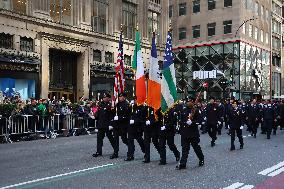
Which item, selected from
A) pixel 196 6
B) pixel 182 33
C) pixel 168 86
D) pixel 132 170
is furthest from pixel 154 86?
pixel 182 33

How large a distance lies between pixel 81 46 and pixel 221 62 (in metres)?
25.0

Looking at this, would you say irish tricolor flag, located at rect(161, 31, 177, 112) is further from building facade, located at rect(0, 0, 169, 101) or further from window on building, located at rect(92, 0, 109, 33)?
window on building, located at rect(92, 0, 109, 33)

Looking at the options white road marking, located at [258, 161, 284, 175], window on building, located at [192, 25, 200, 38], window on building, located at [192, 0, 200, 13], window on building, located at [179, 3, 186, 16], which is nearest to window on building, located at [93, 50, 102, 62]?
white road marking, located at [258, 161, 284, 175]

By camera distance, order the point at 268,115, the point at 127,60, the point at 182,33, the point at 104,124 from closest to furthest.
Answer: the point at 104,124 → the point at 268,115 → the point at 127,60 → the point at 182,33

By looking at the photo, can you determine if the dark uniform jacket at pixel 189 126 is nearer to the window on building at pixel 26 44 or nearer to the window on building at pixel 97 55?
the window on building at pixel 26 44

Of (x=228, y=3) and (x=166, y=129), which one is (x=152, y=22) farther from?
(x=166, y=129)

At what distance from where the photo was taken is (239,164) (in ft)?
34.9

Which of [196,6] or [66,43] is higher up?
[196,6]

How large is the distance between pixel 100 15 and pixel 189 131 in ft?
73.9

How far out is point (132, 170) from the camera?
31.5 ft

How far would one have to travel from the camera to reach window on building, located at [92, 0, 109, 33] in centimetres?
3049

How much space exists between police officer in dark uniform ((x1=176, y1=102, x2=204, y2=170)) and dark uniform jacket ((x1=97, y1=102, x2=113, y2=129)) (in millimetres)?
2635

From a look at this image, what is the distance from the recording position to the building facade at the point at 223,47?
4803 centimetres

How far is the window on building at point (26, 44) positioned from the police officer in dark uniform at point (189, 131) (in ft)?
55.1
